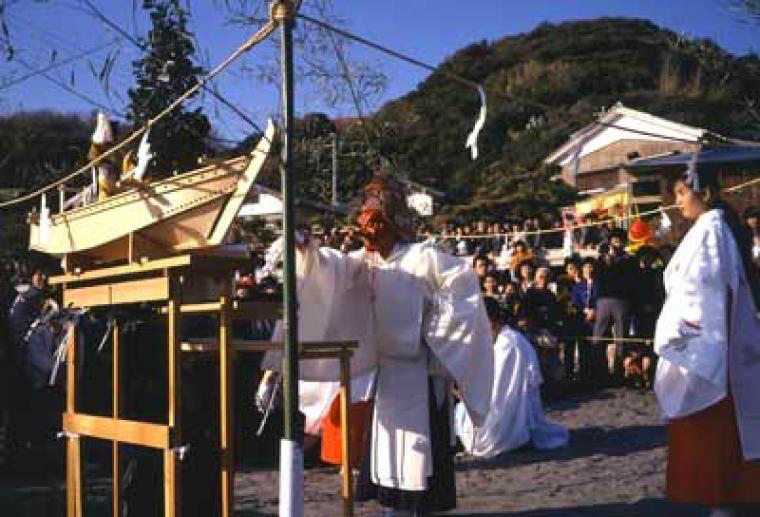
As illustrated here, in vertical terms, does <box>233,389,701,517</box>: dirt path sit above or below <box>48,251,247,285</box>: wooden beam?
below

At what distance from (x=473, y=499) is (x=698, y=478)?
7.37 ft

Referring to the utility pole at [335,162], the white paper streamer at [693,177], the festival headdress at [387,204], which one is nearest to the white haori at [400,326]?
the festival headdress at [387,204]

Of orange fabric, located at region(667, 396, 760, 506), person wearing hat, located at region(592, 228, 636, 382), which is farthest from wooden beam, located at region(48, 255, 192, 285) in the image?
person wearing hat, located at region(592, 228, 636, 382)

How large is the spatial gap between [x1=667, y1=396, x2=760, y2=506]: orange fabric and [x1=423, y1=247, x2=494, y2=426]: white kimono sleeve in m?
1.23

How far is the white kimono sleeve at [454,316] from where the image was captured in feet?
16.3

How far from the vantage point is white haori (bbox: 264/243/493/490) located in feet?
16.2

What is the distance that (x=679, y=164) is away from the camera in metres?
6.00

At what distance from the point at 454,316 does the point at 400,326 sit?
28 cm

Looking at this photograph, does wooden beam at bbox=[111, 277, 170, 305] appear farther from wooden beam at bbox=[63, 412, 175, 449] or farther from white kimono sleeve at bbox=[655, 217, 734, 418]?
white kimono sleeve at bbox=[655, 217, 734, 418]

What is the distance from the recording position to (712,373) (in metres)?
4.98

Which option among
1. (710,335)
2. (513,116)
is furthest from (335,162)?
(513,116)

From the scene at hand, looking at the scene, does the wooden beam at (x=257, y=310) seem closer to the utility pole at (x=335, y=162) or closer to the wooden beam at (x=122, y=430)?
the wooden beam at (x=122, y=430)

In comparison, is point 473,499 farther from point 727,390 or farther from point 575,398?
point 575,398

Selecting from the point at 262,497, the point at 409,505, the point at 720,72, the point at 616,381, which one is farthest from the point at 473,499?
the point at 616,381
